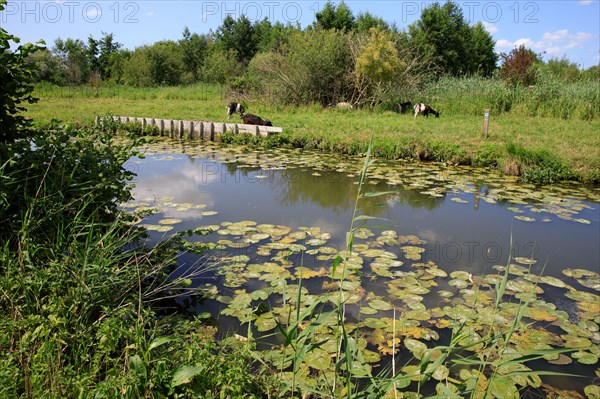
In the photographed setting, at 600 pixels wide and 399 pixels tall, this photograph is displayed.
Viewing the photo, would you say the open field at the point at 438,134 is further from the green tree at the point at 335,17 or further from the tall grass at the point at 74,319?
the green tree at the point at 335,17

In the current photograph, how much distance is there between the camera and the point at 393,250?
4641 millimetres

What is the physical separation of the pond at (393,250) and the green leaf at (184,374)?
1.44 feet

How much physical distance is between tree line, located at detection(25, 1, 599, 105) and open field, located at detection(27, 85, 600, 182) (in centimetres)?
152

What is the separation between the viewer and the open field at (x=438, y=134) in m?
8.10

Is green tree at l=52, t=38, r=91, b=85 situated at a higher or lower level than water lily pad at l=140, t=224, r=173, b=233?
higher

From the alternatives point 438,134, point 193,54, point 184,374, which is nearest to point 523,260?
point 184,374

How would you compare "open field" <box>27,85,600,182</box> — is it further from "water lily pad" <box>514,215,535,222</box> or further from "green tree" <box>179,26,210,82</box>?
"green tree" <box>179,26,210,82</box>

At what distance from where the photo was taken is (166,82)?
31609 mm

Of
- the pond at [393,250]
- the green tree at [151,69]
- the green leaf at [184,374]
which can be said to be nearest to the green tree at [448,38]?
the green tree at [151,69]

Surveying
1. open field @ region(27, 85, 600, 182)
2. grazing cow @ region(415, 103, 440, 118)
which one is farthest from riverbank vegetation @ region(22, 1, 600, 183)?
grazing cow @ region(415, 103, 440, 118)

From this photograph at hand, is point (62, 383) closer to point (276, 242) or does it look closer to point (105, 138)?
point (105, 138)

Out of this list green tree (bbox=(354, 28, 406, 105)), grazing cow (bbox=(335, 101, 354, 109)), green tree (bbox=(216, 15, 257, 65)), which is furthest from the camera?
green tree (bbox=(216, 15, 257, 65))

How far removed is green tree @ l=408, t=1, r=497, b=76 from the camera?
30438mm

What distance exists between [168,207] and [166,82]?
28319 mm
